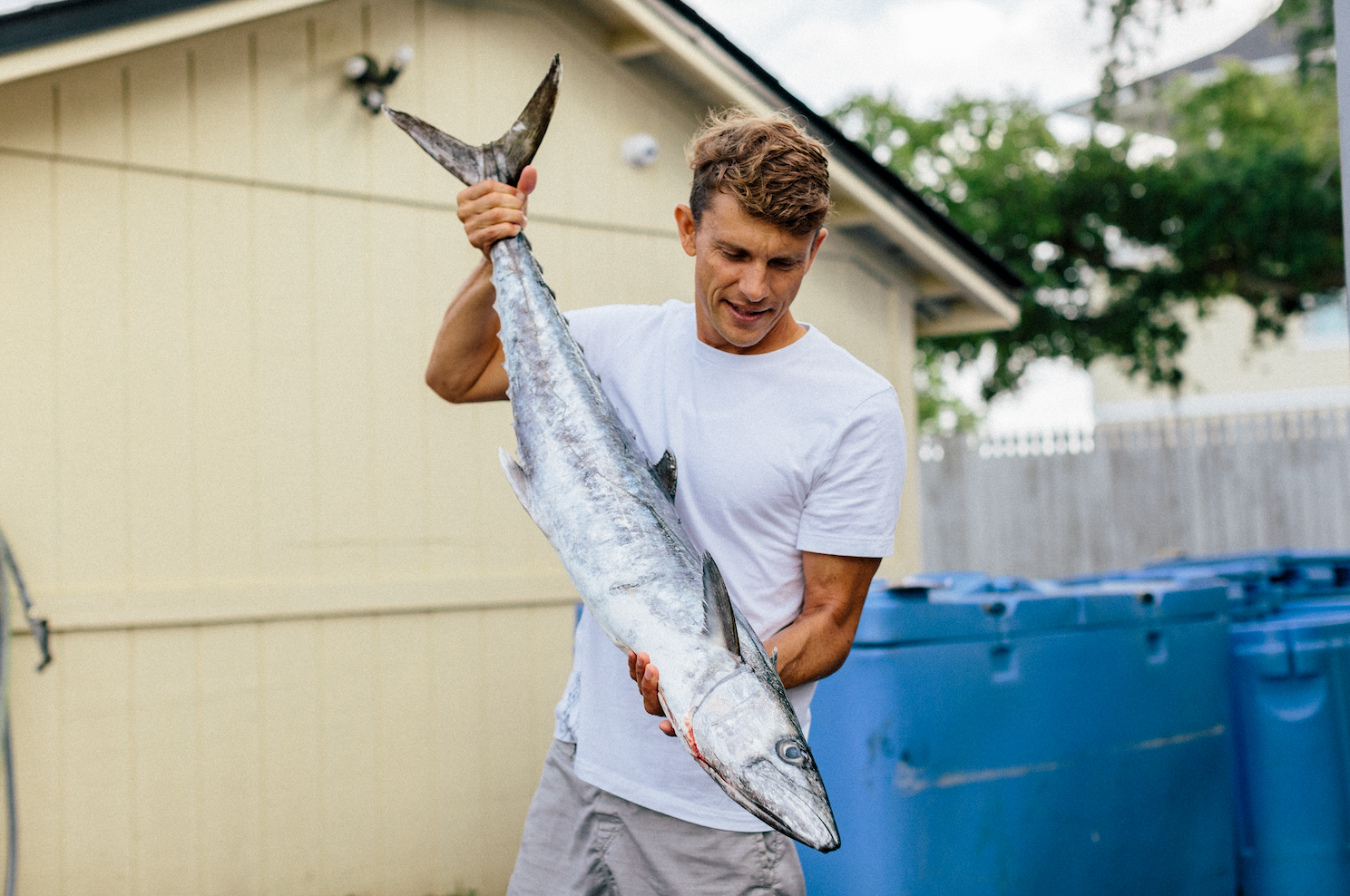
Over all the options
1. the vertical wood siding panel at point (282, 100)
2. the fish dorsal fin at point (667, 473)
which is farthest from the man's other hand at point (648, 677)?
the vertical wood siding panel at point (282, 100)

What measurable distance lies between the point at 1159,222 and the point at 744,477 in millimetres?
13474

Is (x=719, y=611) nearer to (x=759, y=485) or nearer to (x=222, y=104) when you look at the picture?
(x=759, y=485)

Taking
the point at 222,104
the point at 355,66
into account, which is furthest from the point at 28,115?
the point at 355,66

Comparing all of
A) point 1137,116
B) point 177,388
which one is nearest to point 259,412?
point 177,388

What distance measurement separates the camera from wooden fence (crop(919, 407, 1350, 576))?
11852mm

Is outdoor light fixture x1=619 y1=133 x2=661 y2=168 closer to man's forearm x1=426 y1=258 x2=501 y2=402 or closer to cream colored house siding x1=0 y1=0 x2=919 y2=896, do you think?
cream colored house siding x1=0 y1=0 x2=919 y2=896

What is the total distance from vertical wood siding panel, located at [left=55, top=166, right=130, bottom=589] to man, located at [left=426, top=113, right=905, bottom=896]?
307 cm

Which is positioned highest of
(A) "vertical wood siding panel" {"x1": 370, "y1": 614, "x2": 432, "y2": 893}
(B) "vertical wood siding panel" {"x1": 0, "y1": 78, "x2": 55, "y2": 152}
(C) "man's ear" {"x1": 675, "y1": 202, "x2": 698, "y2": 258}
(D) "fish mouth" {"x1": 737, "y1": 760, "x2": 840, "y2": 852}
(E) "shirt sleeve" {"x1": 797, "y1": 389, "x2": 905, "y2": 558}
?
(B) "vertical wood siding panel" {"x1": 0, "y1": 78, "x2": 55, "y2": 152}

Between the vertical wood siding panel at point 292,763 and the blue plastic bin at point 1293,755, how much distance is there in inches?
151

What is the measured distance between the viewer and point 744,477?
7.73 feet

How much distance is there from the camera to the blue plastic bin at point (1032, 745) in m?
3.69

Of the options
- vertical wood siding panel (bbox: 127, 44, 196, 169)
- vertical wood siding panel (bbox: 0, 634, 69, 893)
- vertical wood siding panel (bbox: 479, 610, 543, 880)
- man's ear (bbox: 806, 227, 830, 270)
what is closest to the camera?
man's ear (bbox: 806, 227, 830, 270)

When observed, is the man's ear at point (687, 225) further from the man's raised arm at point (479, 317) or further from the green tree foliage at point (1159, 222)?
the green tree foliage at point (1159, 222)

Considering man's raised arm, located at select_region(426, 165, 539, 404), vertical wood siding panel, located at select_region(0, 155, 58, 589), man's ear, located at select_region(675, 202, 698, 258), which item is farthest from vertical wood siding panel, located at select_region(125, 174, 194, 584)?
man's ear, located at select_region(675, 202, 698, 258)
